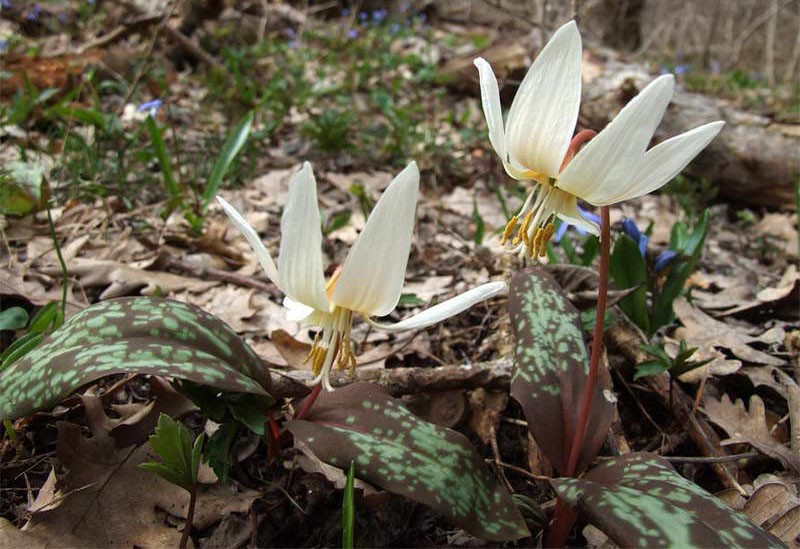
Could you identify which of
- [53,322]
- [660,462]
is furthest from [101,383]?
Result: [660,462]

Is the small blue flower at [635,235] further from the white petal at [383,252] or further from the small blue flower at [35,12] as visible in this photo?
the small blue flower at [35,12]

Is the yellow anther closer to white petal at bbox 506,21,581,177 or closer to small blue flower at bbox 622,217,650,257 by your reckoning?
white petal at bbox 506,21,581,177

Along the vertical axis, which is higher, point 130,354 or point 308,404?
point 130,354

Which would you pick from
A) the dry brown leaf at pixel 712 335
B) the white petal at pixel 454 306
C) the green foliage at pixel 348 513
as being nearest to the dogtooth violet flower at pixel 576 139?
the white petal at pixel 454 306

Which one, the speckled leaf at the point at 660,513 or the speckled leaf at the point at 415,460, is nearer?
the speckled leaf at the point at 660,513

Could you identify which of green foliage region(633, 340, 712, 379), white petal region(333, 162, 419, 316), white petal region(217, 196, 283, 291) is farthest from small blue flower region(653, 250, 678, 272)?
white petal region(217, 196, 283, 291)

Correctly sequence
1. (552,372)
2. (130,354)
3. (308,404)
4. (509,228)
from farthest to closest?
(552,372)
(308,404)
(509,228)
(130,354)

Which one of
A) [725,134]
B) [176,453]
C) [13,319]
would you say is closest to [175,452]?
[176,453]

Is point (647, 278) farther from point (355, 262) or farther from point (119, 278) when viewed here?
point (119, 278)
